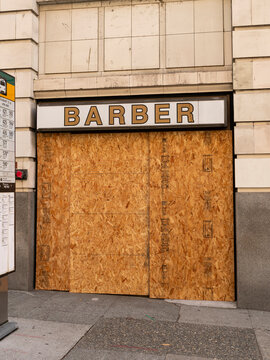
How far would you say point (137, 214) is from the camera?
725cm

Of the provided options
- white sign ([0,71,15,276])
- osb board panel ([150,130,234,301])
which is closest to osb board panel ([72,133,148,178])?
osb board panel ([150,130,234,301])

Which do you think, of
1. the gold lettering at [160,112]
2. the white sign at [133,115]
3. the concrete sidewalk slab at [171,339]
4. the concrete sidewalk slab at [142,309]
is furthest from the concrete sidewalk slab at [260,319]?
the gold lettering at [160,112]

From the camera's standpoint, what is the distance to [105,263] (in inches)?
288

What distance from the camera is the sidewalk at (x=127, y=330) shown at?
15.1 feet

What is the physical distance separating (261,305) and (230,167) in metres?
2.66

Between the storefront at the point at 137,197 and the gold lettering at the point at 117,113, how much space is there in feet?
0.07

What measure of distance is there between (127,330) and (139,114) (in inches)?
159

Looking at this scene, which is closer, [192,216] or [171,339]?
[171,339]

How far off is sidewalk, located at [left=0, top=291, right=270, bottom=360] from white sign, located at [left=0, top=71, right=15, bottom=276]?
1.12 meters

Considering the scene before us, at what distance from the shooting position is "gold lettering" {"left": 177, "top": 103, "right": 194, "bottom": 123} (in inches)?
273

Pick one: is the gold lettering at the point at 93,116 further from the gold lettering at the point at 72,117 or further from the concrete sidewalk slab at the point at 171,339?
the concrete sidewalk slab at the point at 171,339

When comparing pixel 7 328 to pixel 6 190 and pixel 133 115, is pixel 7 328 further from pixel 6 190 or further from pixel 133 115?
pixel 133 115

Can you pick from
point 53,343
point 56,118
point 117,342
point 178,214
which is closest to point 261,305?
point 178,214

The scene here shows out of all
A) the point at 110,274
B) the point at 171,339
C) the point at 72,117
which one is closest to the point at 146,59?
the point at 72,117
